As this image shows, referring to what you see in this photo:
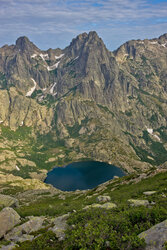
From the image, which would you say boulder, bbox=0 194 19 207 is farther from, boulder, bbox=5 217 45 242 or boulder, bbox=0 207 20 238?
boulder, bbox=5 217 45 242

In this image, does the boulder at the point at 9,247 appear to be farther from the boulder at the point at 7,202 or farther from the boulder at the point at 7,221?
the boulder at the point at 7,202

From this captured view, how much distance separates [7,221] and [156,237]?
2803cm

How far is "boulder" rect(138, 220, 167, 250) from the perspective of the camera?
53.3 ft

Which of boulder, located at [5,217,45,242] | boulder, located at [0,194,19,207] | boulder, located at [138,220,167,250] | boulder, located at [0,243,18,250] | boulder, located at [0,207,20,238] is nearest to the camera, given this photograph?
boulder, located at [138,220,167,250]

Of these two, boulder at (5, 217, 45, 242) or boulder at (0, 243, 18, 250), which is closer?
boulder at (0, 243, 18, 250)

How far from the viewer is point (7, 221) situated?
3394cm

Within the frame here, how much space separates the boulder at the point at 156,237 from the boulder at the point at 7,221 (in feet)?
84.6

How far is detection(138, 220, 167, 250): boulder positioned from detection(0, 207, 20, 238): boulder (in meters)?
25.8

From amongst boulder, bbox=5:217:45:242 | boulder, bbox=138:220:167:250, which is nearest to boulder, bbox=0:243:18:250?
boulder, bbox=5:217:45:242

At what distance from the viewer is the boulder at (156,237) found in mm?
16250

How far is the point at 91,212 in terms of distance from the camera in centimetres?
2728

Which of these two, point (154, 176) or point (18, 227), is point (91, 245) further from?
point (154, 176)

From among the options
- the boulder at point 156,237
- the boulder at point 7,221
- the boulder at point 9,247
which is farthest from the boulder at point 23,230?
the boulder at point 156,237

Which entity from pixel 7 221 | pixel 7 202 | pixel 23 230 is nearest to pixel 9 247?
pixel 23 230
